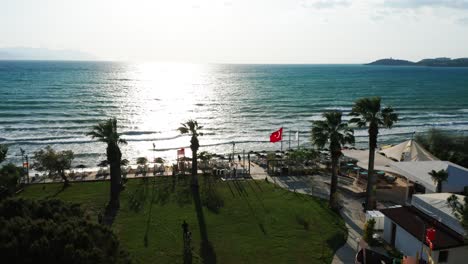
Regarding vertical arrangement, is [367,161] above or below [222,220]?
above

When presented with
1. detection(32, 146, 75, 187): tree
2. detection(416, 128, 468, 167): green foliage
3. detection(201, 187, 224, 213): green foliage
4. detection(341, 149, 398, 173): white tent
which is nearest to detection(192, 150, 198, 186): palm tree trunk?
detection(201, 187, 224, 213): green foliage

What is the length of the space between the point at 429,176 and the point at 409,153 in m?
7.42

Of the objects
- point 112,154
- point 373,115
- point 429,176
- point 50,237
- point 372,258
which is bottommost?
point 372,258

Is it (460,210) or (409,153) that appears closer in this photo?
(460,210)

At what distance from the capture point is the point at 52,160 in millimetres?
27094

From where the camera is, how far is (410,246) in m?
18.3

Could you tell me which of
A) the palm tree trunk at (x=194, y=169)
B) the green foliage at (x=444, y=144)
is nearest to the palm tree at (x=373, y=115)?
the palm tree trunk at (x=194, y=169)

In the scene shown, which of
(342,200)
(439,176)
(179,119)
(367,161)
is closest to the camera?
(439,176)

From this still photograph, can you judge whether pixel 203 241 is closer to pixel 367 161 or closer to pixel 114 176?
pixel 114 176

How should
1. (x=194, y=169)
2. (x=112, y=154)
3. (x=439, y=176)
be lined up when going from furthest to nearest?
(x=194, y=169)
(x=112, y=154)
(x=439, y=176)

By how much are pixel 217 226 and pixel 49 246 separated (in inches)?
464

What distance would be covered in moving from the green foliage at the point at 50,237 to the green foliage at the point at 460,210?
41.9 feet

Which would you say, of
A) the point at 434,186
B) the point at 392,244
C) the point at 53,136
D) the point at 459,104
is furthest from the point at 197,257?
the point at 459,104

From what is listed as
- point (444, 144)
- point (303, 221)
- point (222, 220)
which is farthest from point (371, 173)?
point (444, 144)
